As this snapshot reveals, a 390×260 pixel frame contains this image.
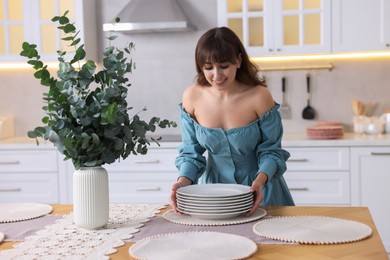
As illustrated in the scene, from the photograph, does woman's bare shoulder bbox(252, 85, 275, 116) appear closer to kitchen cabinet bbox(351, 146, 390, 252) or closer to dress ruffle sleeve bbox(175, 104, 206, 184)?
dress ruffle sleeve bbox(175, 104, 206, 184)

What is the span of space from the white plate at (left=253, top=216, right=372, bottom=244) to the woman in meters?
0.50

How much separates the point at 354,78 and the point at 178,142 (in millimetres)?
1411

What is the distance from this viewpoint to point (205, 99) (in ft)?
8.32

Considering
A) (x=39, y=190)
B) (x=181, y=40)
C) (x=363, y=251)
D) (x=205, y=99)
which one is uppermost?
(x=181, y=40)

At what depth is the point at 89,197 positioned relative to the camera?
70.3 inches

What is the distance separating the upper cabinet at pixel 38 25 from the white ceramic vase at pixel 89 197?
9.07 ft

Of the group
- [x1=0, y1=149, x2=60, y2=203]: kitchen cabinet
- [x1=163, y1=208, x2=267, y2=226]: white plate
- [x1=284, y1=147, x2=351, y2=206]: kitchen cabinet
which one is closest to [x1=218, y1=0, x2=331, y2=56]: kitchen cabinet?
[x1=284, y1=147, x2=351, y2=206]: kitchen cabinet

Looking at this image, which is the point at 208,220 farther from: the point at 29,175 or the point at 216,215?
the point at 29,175

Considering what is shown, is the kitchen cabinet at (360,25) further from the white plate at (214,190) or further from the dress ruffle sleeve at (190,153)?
the white plate at (214,190)

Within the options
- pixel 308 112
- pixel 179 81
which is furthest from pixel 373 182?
pixel 179 81

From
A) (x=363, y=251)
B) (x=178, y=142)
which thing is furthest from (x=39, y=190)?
(x=363, y=251)

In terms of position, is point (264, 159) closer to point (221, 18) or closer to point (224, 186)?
point (224, 186)

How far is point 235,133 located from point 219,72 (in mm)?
320

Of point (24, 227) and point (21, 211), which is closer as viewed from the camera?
point (24, 227)
